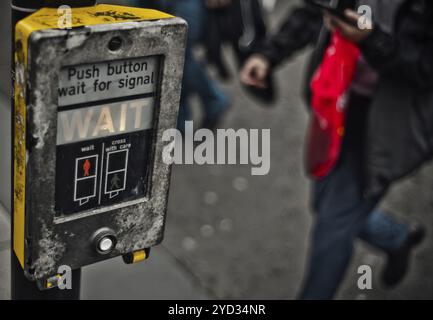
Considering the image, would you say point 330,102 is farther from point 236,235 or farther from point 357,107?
point 236,235

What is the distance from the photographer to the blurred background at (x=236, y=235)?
9.84 ft

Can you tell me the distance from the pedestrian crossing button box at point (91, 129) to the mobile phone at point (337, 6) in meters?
1.51

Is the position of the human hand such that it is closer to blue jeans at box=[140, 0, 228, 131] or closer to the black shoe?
the black shoe

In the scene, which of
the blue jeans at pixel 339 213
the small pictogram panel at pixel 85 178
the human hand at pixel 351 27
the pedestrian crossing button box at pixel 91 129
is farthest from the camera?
the blue jeans at pixel 339 213

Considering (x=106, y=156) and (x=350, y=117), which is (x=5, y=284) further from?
(x=350, y=117)

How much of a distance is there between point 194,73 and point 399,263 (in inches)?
76.0

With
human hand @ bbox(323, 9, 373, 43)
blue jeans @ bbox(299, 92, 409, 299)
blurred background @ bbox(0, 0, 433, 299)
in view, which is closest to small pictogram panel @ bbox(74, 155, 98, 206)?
blurred background @ bbox(0, 0, 433, 299)

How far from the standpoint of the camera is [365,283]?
368cm

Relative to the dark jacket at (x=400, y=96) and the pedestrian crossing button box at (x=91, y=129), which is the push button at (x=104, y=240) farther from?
the dark jacket at (x=400, y=96)

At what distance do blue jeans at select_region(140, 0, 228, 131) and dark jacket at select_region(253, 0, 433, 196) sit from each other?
144cm

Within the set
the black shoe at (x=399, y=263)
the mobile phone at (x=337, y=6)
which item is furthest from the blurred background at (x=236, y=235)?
the mobile phone at (x=337, y=6)

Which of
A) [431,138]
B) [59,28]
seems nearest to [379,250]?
[431,138]

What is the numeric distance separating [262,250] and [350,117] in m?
1.10

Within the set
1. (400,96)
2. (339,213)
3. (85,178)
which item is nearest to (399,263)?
(339,213)
